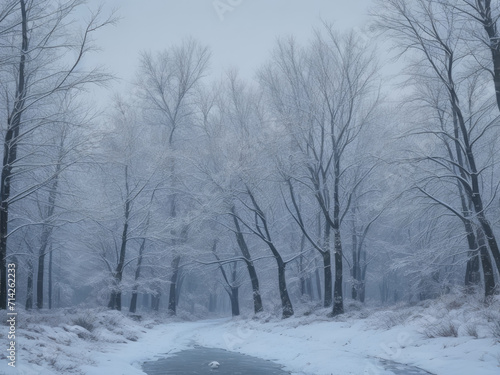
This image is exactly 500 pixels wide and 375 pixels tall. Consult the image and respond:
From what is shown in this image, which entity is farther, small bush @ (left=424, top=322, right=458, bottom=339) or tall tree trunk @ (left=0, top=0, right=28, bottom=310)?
tall tree trunk @ (left=0, top=0, right=28, bottom=310)

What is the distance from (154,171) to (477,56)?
17.3 metres

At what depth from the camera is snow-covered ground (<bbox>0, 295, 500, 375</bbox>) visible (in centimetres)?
709

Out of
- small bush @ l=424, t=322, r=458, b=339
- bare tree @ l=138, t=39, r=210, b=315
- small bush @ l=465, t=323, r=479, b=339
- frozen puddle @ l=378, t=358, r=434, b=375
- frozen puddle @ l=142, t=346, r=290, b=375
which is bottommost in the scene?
frozen puddle @ l=142, t=346, r=290, b=375

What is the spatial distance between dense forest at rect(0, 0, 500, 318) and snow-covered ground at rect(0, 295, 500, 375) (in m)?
2.10

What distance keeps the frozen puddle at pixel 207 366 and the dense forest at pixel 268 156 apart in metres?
4.78

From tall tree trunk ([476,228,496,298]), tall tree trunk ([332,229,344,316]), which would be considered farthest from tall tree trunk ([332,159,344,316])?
tall tree trunk ([476,228,496,298])

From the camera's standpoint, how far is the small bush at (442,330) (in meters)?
8.53

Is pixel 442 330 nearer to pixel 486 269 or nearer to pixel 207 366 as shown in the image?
pixel 486 269

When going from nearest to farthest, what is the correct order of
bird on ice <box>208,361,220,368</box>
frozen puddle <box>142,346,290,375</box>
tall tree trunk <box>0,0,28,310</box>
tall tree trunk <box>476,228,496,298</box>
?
frozen puddle <box>142,346,290,375</box> → bird on ice <box>208,361,220,368</box> → tall tree trunk <box>0,0,28,310</box> → tall tree trunk <box>476,228,496,298</box>

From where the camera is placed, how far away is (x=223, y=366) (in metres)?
9.84

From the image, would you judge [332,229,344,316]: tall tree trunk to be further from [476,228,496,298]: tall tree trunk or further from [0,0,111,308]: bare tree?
[0,0,111,308]: bare tree

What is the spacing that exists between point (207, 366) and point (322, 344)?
357cm

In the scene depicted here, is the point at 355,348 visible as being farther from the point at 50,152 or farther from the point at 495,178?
the point at 495,178

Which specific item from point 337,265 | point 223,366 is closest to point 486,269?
point 337,265
